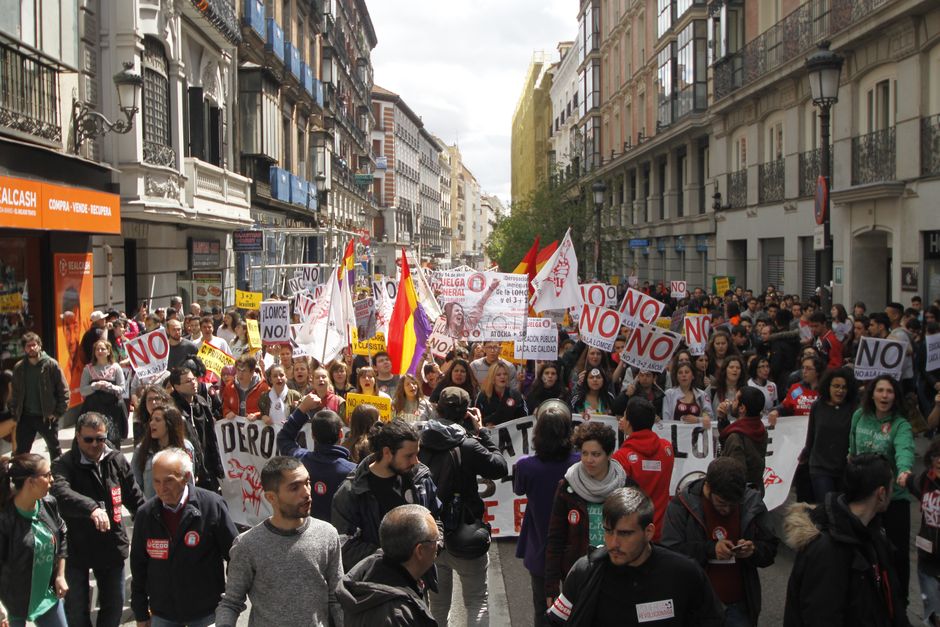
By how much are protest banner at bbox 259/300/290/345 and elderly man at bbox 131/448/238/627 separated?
23.9 ft

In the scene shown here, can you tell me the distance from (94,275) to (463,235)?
144145 mm

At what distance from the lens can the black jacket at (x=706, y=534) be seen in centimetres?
437

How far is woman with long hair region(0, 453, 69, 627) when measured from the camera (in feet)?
15.5

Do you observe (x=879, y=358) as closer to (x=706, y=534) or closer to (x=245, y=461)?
(x=706, y=534)

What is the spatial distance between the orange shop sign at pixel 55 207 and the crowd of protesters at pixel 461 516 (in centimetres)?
476

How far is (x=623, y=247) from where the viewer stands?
4669 centimetres

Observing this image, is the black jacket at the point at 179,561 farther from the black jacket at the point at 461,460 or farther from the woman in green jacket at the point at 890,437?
the woman in green jacket at the point at 890,437

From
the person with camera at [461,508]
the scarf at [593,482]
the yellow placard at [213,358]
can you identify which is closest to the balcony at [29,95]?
the yellow placard at [213,358]

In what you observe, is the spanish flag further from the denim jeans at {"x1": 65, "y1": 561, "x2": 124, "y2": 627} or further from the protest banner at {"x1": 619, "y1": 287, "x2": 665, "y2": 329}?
the denim jeans at {"x1": 65, "y1": 561, "x2": 124, "y2": 627}

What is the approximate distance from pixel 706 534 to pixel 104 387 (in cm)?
740

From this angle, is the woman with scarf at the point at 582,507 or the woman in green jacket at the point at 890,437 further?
the woman in green jacket at the point at 890,437

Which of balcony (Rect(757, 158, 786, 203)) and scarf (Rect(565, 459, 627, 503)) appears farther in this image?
balcony (Rect(757, 158, 786, 203))

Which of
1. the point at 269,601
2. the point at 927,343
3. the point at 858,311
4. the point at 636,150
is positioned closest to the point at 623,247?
the point at 636,150

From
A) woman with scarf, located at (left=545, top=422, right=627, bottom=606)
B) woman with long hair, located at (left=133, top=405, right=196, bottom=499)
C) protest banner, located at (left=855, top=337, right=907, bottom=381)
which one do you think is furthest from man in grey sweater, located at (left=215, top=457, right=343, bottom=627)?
protest banner, located at (left=855, top=337, right=907, bottom=381)
